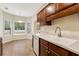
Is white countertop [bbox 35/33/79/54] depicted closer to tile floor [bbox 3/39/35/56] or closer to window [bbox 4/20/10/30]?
tile floor [bbox 3/39/35/56]

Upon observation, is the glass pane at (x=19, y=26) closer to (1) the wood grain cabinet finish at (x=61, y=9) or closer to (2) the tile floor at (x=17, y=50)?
(2) the tile floor at (x=17, y=50)

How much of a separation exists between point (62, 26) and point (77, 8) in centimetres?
130

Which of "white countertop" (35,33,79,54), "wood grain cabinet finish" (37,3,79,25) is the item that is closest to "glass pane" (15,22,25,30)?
"wood grain cabinet finish" (37,3,79,25)

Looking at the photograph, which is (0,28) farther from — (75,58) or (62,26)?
(75,58)

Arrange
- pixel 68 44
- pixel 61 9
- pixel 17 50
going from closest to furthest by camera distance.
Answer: pixel 68 44 → pixel 61 9 → pixel 17 50

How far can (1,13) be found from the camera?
6.40 m

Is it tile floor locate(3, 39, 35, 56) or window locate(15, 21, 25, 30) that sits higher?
window locate(15, 21, 25, 30)

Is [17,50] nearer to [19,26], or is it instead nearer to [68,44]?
[68,44]

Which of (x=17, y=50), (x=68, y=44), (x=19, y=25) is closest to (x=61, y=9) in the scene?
(x=68, y=44)

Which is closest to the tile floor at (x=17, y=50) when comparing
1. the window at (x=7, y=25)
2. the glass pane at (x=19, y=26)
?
the window at (x=7, y=25)

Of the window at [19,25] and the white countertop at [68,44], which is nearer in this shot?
the white countertop at [68,44]

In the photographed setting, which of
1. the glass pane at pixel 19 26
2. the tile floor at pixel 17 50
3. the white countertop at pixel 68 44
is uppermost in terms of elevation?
the glass pane at pixel 19 26

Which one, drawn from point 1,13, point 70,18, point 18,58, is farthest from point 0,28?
point 18,58

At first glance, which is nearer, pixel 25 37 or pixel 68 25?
pixel 68 25
